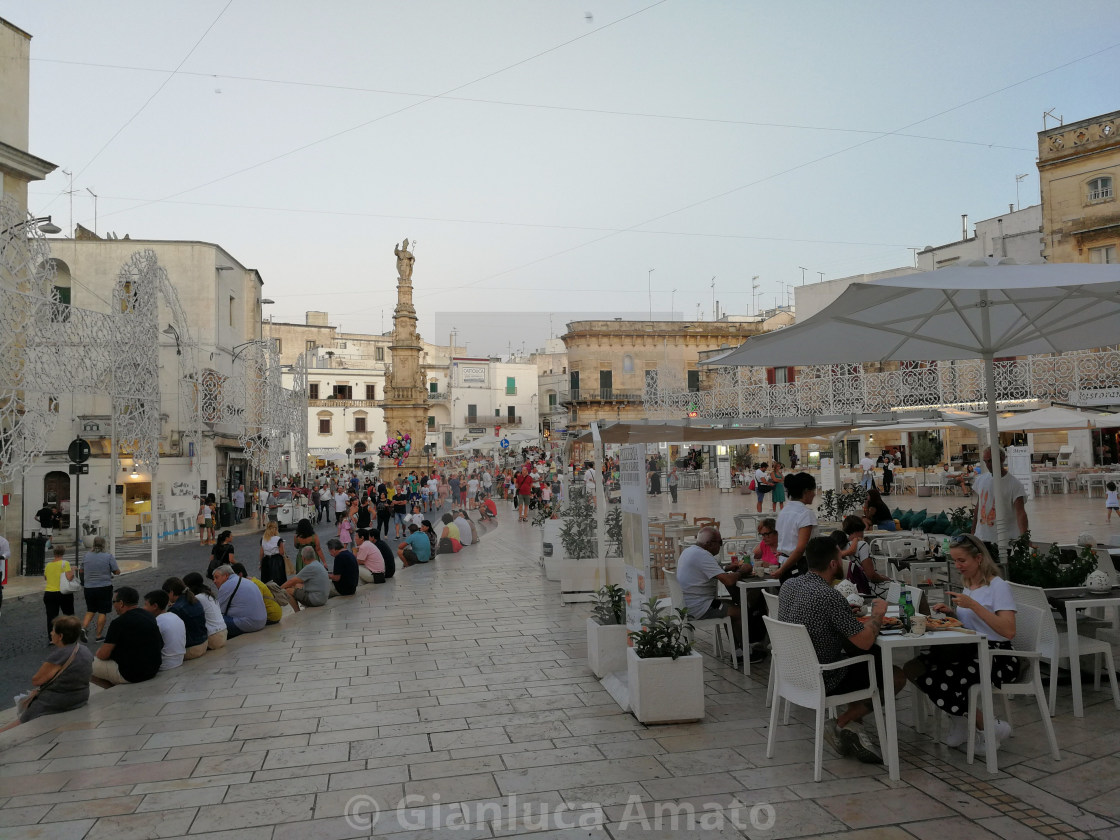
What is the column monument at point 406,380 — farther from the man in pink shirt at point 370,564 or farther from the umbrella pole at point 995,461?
the umbrella pole at point 995,461

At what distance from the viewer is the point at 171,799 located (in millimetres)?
4293

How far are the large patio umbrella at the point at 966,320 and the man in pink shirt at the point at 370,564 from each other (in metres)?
6.65

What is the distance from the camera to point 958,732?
4.59 metres

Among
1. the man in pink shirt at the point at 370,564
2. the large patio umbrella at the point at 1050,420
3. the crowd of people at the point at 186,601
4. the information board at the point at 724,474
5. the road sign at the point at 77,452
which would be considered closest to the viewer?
the crowd of people at the point at 186,601

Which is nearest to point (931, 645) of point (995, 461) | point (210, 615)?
point (995, 461)

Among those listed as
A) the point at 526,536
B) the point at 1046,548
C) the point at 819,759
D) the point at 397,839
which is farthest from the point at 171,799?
the point at 526,536

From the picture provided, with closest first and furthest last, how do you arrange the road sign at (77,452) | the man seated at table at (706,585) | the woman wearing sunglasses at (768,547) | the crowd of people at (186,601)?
the crowd of people at (186,601) → the man seated at table at (706,585) → the woman wearing sunglasses at (768,547) → the road sign at (77,452)

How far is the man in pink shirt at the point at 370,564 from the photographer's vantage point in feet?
40.1

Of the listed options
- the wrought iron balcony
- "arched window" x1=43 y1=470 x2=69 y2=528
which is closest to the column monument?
"arched window" x1=43 y1=470 x2=69 y2=528

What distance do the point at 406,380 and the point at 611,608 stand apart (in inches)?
1489

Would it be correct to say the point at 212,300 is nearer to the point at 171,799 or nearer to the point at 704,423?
the point at 704,423

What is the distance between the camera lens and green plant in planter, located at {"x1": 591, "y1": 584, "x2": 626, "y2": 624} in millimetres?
6461

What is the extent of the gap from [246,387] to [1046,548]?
23746mm

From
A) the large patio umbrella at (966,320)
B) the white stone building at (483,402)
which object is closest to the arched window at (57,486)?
the large patio umbrella at (966,320)
